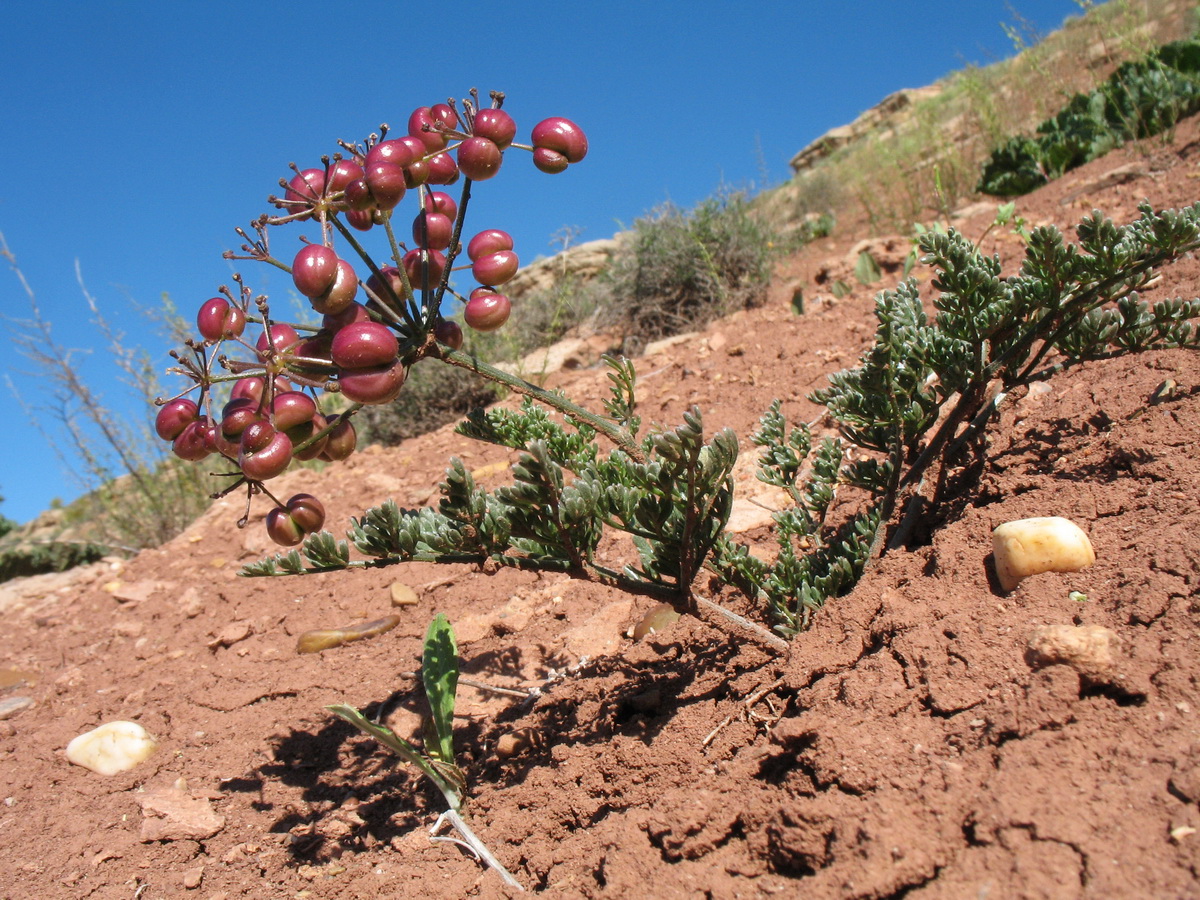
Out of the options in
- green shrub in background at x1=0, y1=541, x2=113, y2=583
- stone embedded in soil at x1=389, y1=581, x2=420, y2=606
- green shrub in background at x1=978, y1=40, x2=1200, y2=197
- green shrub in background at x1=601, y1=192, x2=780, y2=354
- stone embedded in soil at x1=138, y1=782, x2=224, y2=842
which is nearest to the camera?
stone embedded in soil at x1=138, y1=782, x2=224, y2=842

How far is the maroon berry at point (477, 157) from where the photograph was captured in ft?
5.14

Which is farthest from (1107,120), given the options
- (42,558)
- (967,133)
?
(42,558)

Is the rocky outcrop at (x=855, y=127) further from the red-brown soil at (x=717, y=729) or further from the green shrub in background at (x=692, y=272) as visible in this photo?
the red-brown soil at (x=717, y=729)

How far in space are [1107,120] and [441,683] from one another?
7.30 meters

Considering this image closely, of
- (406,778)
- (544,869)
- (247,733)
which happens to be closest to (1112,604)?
(544,869)

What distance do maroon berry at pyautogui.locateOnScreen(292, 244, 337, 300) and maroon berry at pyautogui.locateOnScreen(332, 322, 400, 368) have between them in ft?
0.27

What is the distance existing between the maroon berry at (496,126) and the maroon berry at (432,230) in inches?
7.7

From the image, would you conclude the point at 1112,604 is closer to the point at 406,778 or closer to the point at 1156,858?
the point at 1156,858

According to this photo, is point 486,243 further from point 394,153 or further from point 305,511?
point 305,511

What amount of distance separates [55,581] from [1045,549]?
5.72m

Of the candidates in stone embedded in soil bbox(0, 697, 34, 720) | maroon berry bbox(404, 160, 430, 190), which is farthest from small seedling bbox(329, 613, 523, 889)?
stone embedded in soil bbox(0, 697, 34, 720)

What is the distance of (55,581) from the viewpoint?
17.0ft

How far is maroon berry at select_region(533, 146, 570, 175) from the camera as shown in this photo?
1.70 meters

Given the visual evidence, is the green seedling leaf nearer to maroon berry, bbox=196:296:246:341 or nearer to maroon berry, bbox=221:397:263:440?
maroon berry, bbox=221:397:263:440
